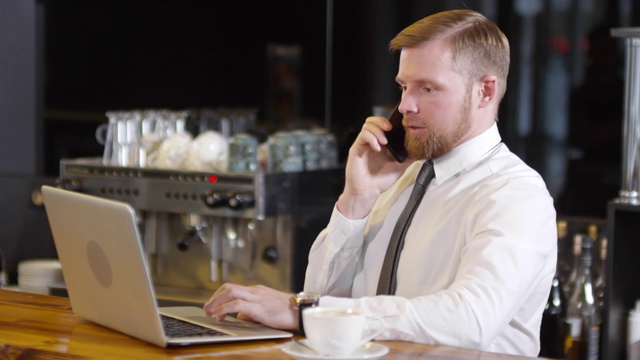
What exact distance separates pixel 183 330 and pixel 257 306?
0.52 feet

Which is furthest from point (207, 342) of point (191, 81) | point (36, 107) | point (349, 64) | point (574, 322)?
point (36, 107)

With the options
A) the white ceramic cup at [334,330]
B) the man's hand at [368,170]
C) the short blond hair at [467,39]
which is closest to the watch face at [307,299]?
the white ceramic cup at [334,330]

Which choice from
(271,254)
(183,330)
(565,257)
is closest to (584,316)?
(565,257)

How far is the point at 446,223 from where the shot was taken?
7.76 ft

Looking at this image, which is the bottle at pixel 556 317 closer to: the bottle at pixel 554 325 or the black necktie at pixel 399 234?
the bottle at pixel 554 325

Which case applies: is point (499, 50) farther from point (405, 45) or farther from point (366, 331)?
point (366, 331)

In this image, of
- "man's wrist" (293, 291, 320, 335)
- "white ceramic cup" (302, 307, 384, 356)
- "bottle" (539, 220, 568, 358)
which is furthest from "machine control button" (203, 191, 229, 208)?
"white ceramic cup" (302, 307, 384, 356)

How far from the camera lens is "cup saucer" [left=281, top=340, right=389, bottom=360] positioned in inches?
69.3

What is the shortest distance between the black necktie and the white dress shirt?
0.01m

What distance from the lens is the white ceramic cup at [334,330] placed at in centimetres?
174

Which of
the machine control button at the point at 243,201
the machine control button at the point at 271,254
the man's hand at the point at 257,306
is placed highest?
the machine control button at the point at 243,201

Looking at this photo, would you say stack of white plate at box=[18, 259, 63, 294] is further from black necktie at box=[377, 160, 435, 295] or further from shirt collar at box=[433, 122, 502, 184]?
shirt collar at box=[433, 122, 502, 184]

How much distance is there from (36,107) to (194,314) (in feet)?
9.60

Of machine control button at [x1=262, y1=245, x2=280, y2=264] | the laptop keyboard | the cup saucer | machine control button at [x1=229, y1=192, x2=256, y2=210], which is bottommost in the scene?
machine control button at [x1=262, y1=245, x2=280, y2=264]
